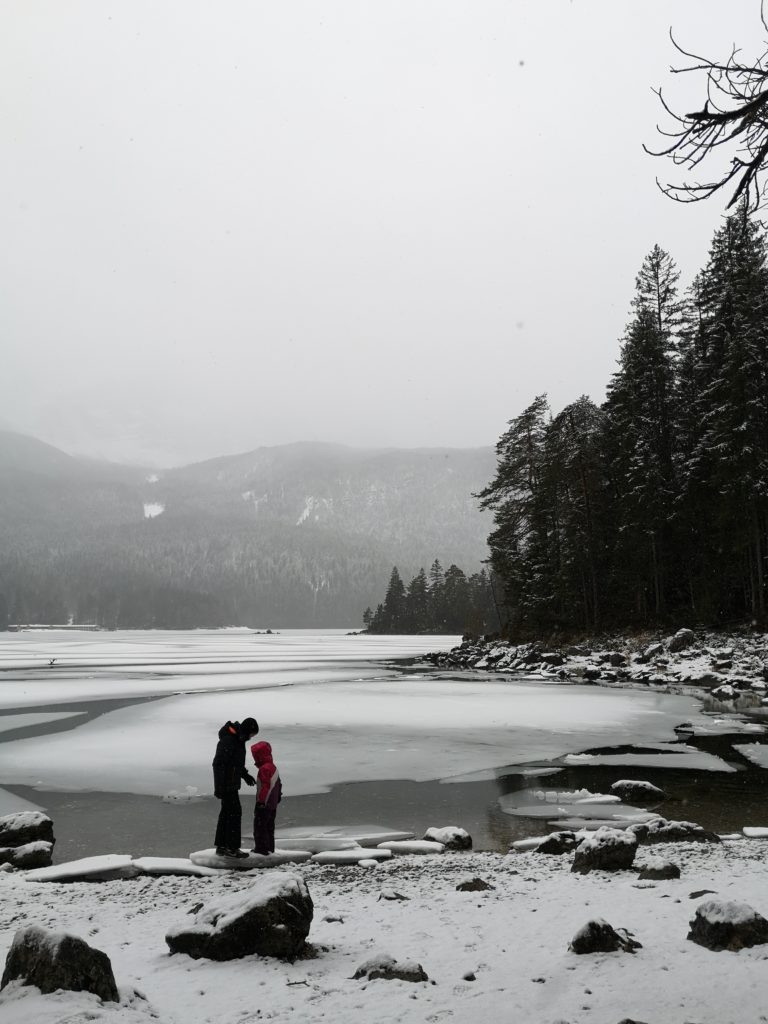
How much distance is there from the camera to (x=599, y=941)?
496 centimetres

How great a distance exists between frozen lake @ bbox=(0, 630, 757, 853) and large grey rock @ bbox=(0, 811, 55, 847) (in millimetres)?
1169

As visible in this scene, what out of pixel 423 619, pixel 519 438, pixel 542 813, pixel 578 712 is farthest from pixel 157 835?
pixel 423 619

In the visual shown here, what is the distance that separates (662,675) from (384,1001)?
102ft

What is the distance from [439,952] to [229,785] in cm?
413

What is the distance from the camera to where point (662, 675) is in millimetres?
32250

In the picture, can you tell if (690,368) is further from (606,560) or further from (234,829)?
(234,829)

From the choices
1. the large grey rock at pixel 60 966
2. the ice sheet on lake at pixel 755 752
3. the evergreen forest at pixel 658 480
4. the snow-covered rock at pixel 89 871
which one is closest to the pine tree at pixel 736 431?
the evergreen forest at pixel 658 480

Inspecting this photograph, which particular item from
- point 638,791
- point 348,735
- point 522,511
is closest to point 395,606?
point 522,511

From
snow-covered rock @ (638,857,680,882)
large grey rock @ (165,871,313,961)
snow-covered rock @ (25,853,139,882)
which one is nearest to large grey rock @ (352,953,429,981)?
large grey rock @ (165,871,313,961)

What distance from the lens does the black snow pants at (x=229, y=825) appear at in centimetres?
858

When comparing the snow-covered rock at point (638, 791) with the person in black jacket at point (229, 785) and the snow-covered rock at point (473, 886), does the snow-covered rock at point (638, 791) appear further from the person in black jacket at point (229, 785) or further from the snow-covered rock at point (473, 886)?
the person in black jacket at point (229, 785)

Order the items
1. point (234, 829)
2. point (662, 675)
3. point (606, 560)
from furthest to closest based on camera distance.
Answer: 1. point (606, 560)
2. point (662, 675)
3. point (234, 829)

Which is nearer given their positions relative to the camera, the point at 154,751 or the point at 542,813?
the point at 542,813

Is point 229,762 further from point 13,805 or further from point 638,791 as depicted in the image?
point 638,791
